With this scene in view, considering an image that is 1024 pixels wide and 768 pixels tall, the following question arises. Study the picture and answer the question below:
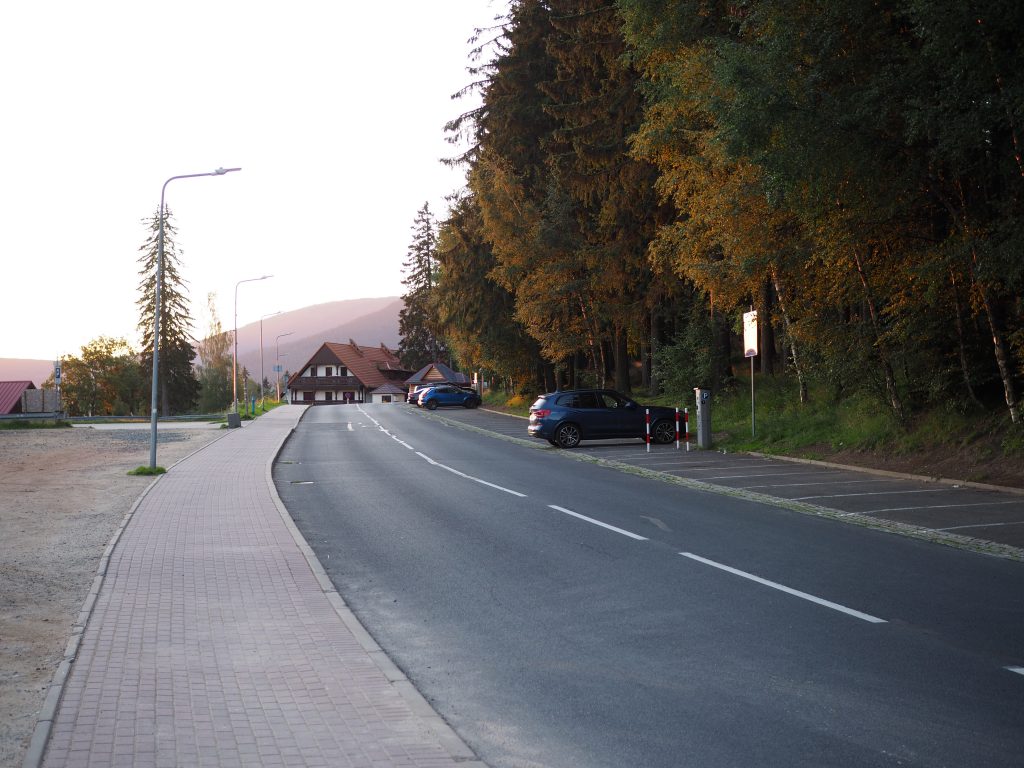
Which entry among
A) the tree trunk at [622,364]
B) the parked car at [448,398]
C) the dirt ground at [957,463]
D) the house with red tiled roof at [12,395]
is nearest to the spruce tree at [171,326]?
the house with red tiled roof at [12,395]

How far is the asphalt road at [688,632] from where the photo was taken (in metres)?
4.83

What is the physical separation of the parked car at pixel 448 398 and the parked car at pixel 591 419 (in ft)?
113

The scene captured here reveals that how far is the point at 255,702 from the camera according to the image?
5.35 m

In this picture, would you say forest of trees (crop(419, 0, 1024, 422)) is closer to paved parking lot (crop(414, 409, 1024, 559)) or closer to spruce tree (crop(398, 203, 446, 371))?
paved parking lot (crop(414, 409, 1024, 559))

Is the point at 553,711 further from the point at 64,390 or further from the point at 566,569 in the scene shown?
the point at 64,390

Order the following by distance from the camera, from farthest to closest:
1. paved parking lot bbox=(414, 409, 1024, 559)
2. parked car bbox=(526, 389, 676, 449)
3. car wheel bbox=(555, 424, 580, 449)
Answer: car wheel bbox=(555, 424, 580, 449) → parked car bbox=(526, 389, 676, 449) → paved parking lot bbox=(414, 409, 1024, 559)

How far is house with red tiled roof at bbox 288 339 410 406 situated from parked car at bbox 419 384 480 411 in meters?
61.2

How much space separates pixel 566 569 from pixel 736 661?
342cm

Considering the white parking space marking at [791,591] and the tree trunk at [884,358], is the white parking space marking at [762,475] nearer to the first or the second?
the tree trunk at [884,358]

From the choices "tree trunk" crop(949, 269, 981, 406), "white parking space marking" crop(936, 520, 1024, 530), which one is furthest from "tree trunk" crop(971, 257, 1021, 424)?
"white parking space marking" crop(936, 520, 1024, 530)

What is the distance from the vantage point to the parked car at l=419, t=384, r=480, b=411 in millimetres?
61531

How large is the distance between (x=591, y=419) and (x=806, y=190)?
40.6ft

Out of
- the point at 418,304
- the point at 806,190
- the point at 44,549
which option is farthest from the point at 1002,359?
the point at 418,304

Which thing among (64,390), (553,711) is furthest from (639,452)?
(64,390)
